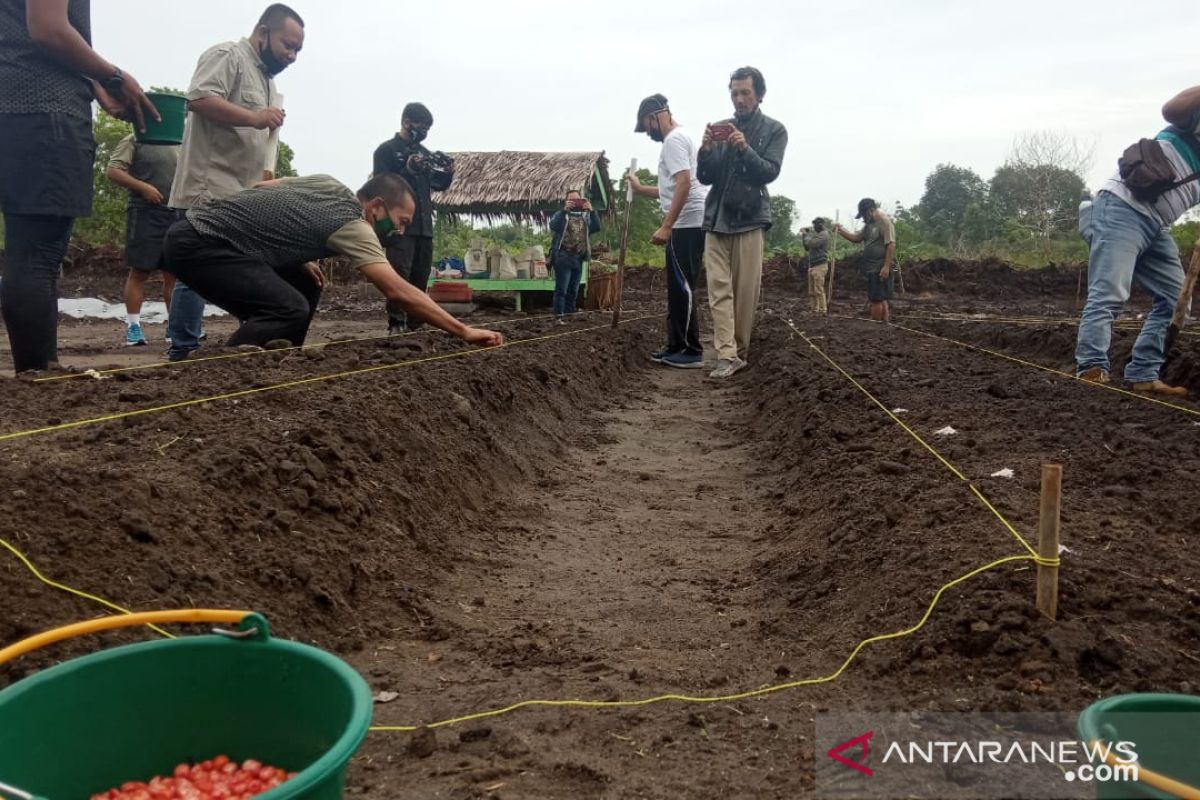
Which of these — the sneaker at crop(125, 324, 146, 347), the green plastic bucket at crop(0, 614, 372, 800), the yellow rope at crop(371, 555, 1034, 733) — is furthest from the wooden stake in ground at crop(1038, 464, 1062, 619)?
the sneaker at crop(125, 324, 146, 347)

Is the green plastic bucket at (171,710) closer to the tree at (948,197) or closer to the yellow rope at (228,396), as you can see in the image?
the yellow rope at (228,396)

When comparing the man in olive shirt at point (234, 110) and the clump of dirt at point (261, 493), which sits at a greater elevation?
the man in olive shirt at point (234, 110)

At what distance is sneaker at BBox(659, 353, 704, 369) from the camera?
782 cm

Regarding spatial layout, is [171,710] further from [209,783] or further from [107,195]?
[107,195]

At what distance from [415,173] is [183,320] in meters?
2.33

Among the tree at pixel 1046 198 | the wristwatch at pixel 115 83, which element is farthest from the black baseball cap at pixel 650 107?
the tree at pixel 1046 198

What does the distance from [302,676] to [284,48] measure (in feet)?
13.1

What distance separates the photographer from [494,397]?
462 centimetres

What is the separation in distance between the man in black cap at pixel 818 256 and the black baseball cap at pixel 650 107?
8.64 meters

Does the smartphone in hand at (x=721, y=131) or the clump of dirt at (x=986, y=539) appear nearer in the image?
the clump of dirt at (x=986, y=539)

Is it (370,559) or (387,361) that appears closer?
(370,559)

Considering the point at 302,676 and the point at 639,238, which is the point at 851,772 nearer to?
the point at 302,676

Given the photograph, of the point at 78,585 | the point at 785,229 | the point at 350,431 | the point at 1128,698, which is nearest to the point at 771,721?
the point at 1128,698

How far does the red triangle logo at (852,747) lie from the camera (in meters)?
1.55
